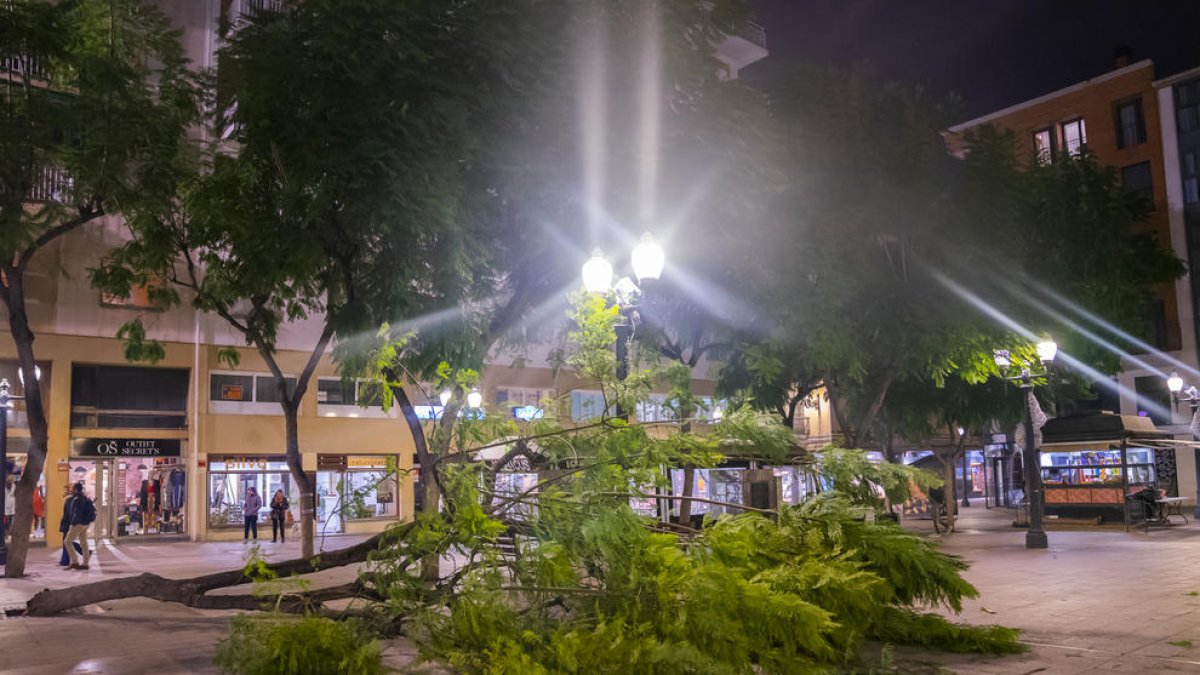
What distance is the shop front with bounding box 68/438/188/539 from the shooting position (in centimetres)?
2841

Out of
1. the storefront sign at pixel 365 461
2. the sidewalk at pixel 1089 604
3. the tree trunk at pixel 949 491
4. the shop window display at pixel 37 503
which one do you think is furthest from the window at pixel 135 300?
the tree trunk at pixel 949 491

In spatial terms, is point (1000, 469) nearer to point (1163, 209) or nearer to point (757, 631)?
point (1163, 209)

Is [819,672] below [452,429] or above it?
below

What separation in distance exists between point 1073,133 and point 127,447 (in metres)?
44.7

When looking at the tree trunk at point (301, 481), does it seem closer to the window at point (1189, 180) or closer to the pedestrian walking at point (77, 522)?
the pedestrian walking at point (77, 522)

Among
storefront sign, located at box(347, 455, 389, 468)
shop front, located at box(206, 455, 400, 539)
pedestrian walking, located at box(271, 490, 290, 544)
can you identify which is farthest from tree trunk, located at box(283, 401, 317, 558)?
storefront sign, located at box(347, 455, 389, 468)

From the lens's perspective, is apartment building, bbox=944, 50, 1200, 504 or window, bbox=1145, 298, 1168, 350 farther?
window, bbox=1145, 298, 1168, 350

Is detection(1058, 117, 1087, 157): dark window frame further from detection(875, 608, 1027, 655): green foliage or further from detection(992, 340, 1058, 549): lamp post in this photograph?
detection(875, 608, 1027, 655): green foliage

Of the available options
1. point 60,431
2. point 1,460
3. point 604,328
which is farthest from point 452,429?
point 60,431

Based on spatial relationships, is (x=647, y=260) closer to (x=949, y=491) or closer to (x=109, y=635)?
(x=109, y=635)

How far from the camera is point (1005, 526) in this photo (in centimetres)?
3023

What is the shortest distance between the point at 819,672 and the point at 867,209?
14.1m

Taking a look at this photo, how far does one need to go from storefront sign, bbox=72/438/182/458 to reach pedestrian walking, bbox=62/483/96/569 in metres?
8.54

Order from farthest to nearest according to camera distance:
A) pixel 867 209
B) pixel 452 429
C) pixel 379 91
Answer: pixel 867 209, pixel 379 91, pixel 452 429
